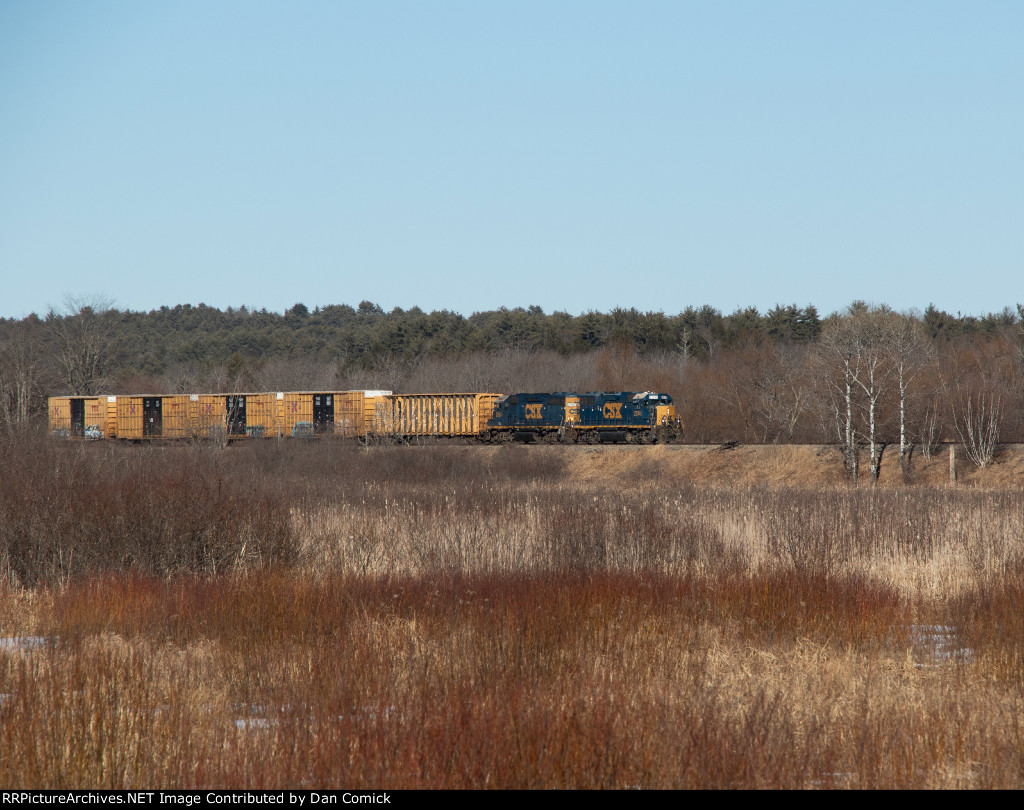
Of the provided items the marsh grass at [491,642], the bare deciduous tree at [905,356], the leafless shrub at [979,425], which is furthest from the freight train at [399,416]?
the marsh grass at [491,642]

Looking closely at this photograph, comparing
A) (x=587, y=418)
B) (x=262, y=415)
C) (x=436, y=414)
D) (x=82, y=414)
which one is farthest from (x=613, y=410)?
(x=82, y=414)

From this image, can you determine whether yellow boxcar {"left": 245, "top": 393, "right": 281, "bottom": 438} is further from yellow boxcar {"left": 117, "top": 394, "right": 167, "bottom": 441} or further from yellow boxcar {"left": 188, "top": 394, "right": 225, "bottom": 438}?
yellow boxcar {"left": 117, "top": 394, "right": 167, "bottom": 441}

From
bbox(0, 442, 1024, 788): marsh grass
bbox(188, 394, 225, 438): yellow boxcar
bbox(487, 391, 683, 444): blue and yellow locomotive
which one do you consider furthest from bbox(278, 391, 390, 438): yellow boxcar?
bbox(0, 442, 1024, 788): marsh grass

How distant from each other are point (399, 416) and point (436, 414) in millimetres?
1970

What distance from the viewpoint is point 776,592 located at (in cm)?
1121

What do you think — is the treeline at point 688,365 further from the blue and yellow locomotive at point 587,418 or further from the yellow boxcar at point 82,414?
the blue and yellow locomotive at point 587,418

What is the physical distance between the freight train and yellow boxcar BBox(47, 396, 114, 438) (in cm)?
11

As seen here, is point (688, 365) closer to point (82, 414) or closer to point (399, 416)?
point (399, 416)

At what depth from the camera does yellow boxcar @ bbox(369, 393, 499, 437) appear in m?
46.4

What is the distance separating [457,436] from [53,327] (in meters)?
48.4

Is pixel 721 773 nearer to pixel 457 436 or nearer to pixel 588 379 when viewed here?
pixel 457 436

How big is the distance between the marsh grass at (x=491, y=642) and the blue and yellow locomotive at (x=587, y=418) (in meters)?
24.7

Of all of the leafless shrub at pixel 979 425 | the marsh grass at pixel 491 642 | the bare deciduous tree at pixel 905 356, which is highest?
the bare deciduous tree at pixel 905 356

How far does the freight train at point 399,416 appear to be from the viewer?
44.4 metres
